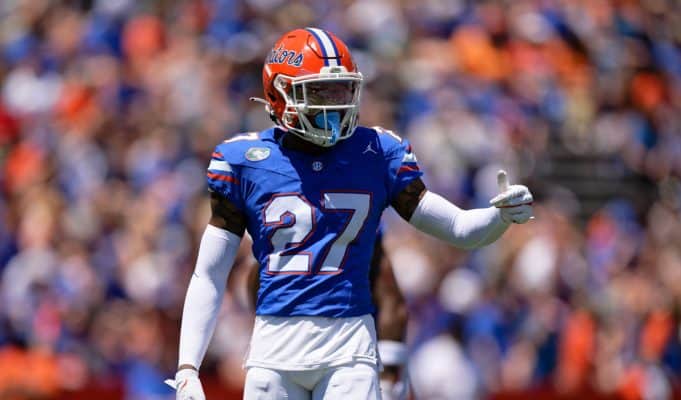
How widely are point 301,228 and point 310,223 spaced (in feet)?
0.12

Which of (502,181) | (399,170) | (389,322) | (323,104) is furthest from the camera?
(389,322)

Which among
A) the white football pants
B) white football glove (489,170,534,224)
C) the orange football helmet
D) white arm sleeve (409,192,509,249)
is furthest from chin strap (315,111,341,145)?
the white football pants

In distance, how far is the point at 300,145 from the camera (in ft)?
16.3

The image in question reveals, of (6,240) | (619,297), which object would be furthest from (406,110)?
(6,240)

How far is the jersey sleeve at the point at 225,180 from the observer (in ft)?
15.9

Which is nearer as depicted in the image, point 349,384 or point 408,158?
point 349,384

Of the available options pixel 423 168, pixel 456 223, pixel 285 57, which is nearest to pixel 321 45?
pixel 285 57

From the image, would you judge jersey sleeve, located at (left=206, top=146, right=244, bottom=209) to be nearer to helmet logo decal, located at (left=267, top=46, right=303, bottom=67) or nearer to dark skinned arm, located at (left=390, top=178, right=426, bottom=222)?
helmet logo decal, located at (left=267, top=46, right=303, bottom=67)

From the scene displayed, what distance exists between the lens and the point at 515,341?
10.2 meters

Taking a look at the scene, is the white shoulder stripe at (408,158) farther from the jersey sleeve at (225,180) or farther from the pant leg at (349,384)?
the pant leg at (349,384)

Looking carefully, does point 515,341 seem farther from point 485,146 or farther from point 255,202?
point 255,202

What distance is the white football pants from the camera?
4734 millimetres

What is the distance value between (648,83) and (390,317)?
7646 mm

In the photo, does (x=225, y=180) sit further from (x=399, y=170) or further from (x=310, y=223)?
(x=399, y=170)
